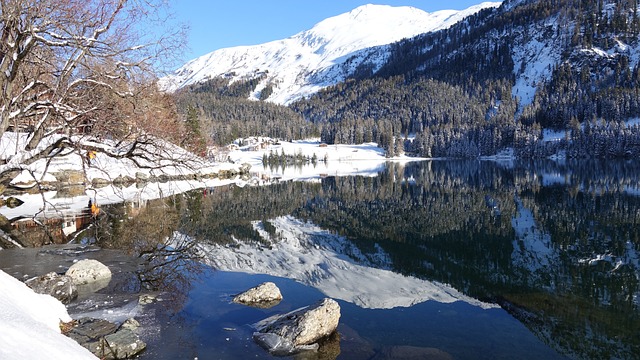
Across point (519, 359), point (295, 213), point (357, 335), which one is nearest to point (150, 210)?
point (295, 213)

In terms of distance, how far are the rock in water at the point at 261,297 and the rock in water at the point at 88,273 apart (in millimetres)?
4548

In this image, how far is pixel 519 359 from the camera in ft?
28.5

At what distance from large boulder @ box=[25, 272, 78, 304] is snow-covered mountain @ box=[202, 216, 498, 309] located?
5769 millimetres

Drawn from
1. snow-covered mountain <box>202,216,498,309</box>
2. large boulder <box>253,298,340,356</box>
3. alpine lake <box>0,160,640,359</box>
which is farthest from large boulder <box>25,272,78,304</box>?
snow-covered mountain <box>202,216,498,309</box>

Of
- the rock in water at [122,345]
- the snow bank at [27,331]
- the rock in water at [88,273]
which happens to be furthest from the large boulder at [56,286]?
the rock in water at [122,345]

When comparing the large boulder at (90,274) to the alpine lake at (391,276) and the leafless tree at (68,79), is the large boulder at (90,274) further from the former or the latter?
the leafless tree at (68,79)

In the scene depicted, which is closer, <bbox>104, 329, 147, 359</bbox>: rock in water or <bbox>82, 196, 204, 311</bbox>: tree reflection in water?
<bbox>104, 329, 147, 359</bbox>: rock in water

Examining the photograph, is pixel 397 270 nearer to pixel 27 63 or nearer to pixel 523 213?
pixel 27 63

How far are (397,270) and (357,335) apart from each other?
269 inches

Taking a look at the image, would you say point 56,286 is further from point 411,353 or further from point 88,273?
point 411,353

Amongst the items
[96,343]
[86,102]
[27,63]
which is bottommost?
[96,343]

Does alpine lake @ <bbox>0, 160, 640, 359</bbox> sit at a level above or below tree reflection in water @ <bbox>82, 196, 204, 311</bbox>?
below

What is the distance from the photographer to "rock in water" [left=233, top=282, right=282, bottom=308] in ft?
37.3

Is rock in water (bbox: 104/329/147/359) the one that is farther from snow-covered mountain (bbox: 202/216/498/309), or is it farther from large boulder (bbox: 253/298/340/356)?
snow-covered mountain (bbox: 202/216/498/309)
